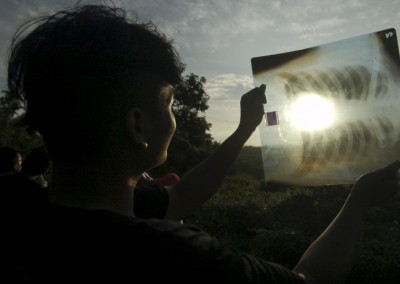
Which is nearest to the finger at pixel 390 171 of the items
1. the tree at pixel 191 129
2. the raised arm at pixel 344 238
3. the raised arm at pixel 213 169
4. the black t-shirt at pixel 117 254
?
the raised arm at pixel 344 238

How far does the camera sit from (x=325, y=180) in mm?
1822

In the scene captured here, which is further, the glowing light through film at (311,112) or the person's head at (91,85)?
the glowing light through film at (311,112)

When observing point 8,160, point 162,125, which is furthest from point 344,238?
point 8,160

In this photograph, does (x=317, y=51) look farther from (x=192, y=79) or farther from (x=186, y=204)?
(x=192, y=79)

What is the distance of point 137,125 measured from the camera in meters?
0.91

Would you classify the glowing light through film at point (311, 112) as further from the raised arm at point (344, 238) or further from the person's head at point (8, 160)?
the person's head at point (8, 160)

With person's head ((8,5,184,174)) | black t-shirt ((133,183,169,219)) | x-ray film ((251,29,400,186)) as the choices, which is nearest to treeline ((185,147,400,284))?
x-ray film ((251,29,400,186))

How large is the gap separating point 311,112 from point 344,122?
6.0 inches

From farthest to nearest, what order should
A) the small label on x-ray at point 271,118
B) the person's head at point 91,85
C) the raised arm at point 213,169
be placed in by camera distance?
the small label on x-ray at point 271,118 → the raised arm at point 213,169 → the person's head at point 91,85

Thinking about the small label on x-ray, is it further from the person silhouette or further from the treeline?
the treeline

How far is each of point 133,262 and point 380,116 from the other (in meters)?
1.35

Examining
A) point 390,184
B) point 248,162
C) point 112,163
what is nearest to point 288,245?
point 390,184

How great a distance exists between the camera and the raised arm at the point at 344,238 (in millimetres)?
919

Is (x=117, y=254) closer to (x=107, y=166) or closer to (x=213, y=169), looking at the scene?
(x=107, y=166)
